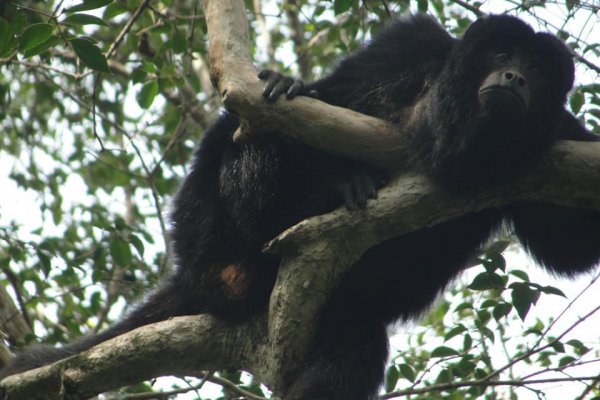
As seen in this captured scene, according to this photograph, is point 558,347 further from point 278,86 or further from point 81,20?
point 81,20

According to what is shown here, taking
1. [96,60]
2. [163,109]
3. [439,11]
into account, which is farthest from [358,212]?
[163,109]

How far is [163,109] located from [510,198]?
5.19 metres

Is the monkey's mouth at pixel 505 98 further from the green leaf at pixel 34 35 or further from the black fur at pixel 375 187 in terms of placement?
the green leaf at pixel 34 35

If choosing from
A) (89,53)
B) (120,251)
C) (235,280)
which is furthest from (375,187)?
(120,251)

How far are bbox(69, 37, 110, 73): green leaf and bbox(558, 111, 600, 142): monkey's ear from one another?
203cm

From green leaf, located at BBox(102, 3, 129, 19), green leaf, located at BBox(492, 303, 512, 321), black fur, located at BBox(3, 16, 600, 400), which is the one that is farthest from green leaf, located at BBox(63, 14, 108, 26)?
green leaf, located at BBox(492, 303, 512, 321)

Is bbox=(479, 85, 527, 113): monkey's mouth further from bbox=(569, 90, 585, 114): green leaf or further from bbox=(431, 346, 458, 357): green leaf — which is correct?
bbox=(431, 346, 458, 357): green leaf

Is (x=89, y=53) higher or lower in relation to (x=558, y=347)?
higher

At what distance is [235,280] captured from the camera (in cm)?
362

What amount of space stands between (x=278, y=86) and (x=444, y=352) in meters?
1.65

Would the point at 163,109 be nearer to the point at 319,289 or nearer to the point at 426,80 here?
the point at 426,80

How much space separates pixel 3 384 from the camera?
135 inches

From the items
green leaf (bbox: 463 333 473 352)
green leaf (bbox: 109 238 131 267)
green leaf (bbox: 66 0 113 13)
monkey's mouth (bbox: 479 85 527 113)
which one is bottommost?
green leaf (bbox: 463 333 473 352)

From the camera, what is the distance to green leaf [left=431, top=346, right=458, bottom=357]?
383cm
